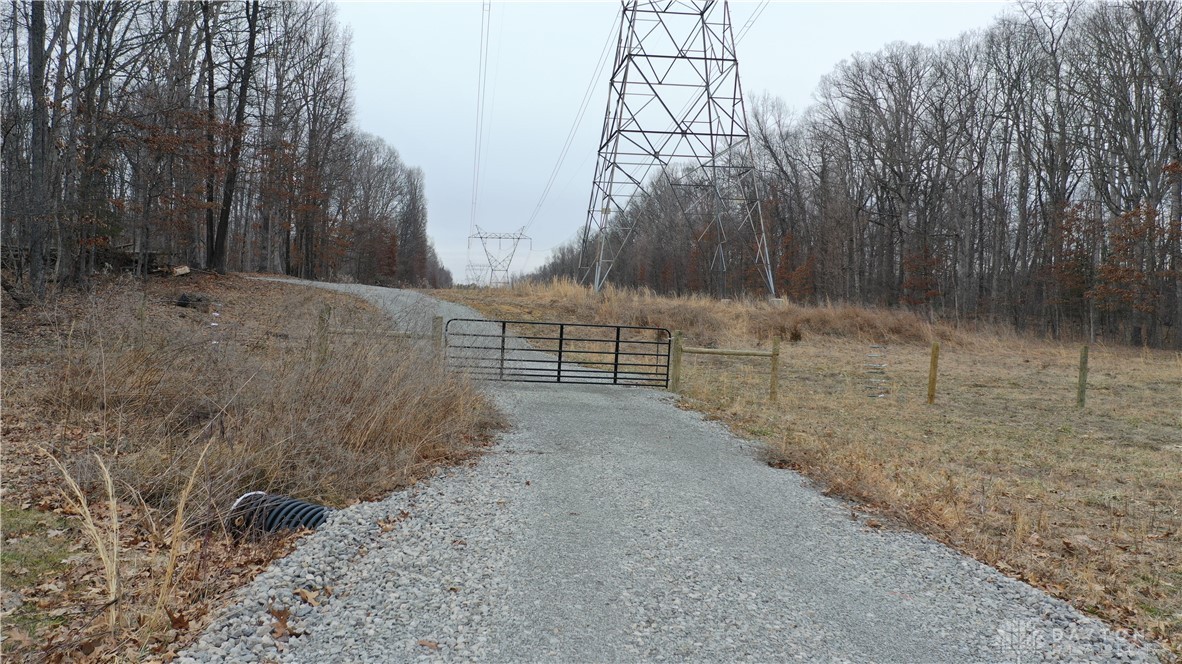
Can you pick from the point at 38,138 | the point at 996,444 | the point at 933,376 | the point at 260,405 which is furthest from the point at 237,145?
the point at 996,444

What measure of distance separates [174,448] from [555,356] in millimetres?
12727

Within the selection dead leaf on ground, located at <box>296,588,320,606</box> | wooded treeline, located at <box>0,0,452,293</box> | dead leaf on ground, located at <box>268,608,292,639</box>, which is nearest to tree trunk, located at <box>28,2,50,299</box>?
wooded treeline, located at <box>0,0,452,293</box>

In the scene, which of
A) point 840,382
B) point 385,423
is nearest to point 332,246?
point 840,382

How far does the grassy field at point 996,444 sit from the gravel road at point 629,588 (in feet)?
2.06

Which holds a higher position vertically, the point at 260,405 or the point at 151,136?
the point at 151,136

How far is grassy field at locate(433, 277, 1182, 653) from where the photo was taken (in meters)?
5.68

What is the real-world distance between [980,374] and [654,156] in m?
11.7

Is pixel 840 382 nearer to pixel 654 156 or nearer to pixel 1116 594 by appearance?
pixel 654 156

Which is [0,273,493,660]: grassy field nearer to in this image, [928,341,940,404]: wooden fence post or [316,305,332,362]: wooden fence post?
[316,305,332,362]: wooden fence post

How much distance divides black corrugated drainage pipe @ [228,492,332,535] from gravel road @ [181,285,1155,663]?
9.3 inches

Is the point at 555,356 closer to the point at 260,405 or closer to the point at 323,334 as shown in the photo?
the point at 323,334

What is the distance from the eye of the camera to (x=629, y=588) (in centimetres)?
466

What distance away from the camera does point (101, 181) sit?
19.4 m

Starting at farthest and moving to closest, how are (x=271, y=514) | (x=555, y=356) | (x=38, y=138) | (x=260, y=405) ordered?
(x=555, y=356) → (x=38, y=138) → (x=260, y=405) → (x=271, y=514)
